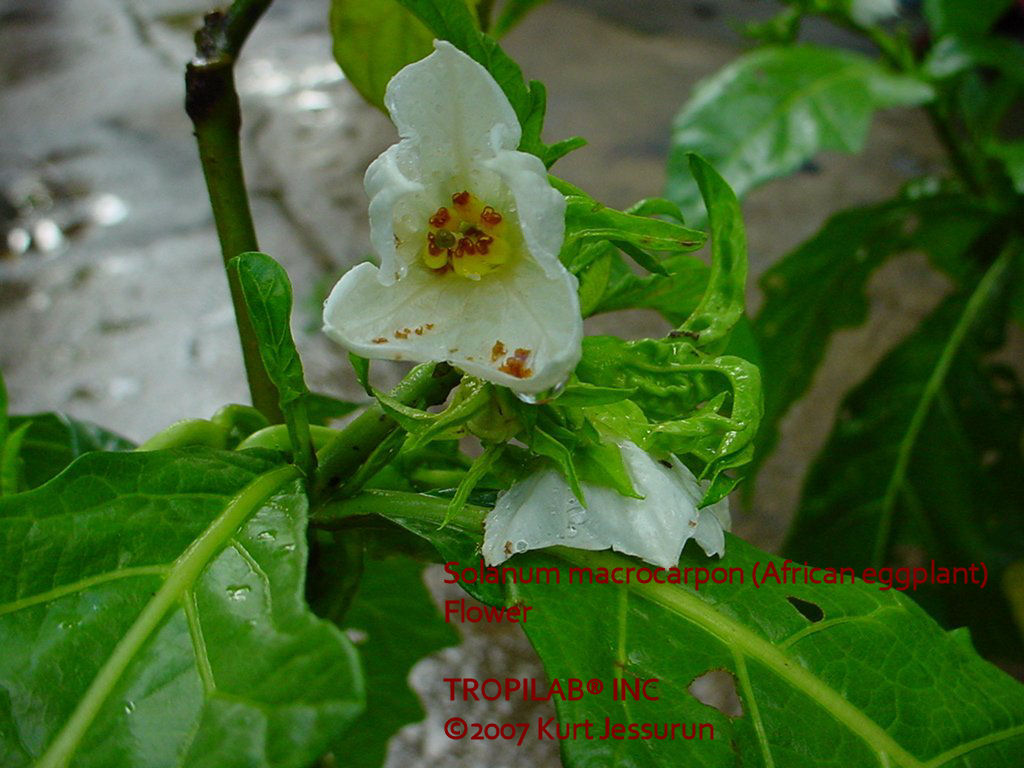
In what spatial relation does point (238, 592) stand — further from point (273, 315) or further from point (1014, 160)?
point (1014, 160)

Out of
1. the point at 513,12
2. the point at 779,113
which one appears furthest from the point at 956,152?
Answer: the point at 513,12

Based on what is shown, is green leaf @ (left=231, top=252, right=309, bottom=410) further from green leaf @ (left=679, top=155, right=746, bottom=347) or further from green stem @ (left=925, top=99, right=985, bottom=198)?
green stem @ (left=925, top=99, right=985, bottom=198)

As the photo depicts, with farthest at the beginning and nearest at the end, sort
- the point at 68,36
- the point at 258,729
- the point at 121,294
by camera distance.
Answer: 1. the point at 68,36
2. the point at 121,294
3. the point at 258,729

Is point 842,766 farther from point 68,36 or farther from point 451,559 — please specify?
point 68,36

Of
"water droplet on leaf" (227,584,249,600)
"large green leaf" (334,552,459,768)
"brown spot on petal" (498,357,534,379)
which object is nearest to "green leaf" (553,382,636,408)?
"brown spot on petal" (498,357,534,379)

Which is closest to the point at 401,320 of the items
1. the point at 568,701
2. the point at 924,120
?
the point at 568,701

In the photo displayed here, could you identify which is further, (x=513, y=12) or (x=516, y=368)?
(x=513, y=12)

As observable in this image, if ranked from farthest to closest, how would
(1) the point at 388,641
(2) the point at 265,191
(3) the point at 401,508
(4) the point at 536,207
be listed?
(2) the point at 265,191 < (1) the point at 388,641 < (3) the point at 401,508 < (4) the point at 536,207

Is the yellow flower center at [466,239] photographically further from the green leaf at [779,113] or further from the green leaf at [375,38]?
the green leaf at [779,113]
